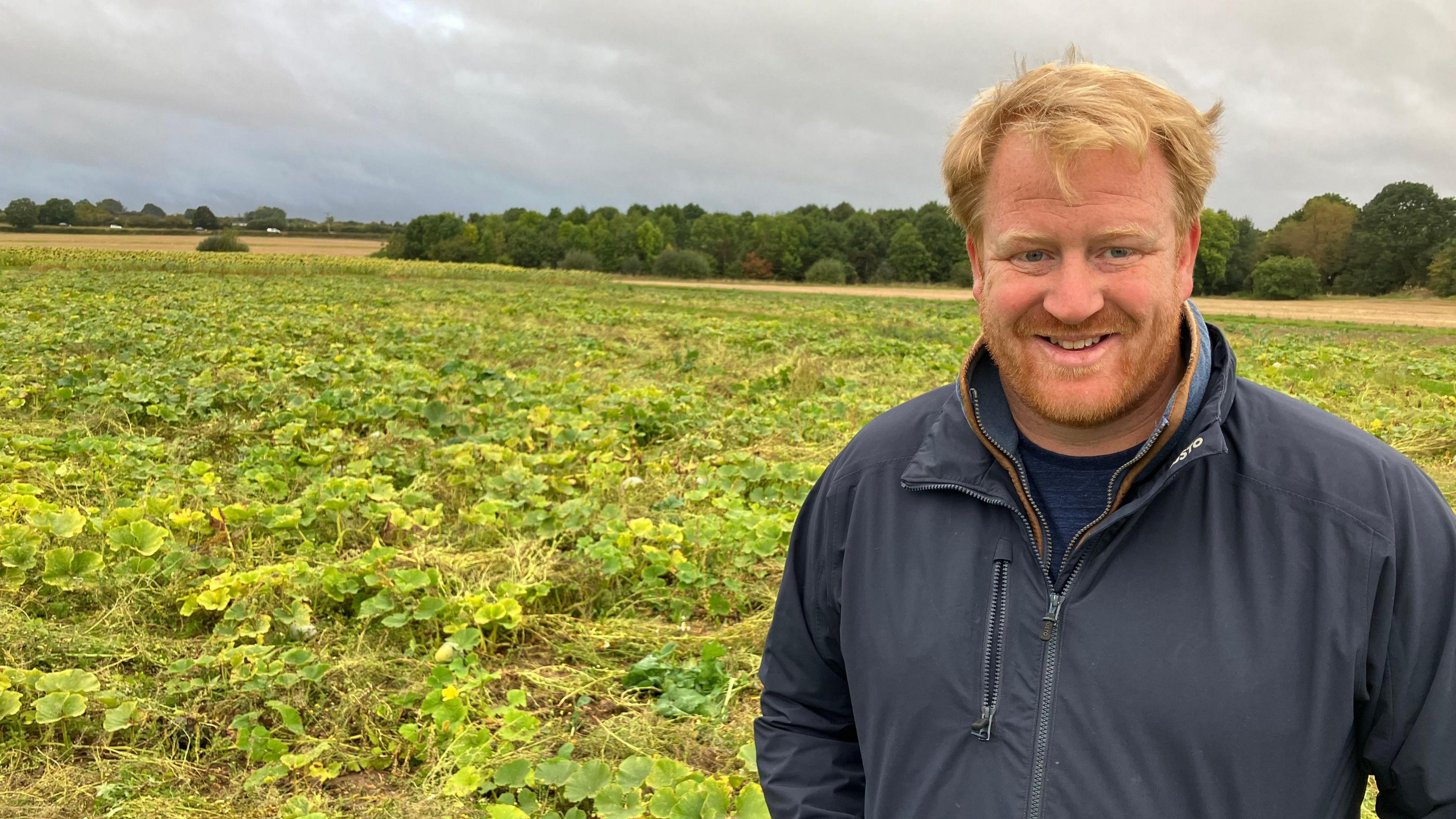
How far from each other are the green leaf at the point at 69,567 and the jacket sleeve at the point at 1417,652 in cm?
458

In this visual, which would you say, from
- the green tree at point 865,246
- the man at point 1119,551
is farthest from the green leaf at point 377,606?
the green tree at point 865,246

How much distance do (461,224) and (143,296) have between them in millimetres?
77332

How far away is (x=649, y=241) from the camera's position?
311 ft

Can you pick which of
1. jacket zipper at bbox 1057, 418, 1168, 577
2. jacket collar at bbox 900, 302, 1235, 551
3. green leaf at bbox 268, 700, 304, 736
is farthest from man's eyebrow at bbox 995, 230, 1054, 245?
green leaf at bbox 268, 700, 304, 736

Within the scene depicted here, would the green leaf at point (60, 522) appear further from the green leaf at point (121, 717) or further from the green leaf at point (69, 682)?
the green leaf at point (121, 717)

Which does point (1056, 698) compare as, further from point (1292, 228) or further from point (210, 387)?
point (1292, 228)

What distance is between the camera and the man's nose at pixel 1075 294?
4.69 ft

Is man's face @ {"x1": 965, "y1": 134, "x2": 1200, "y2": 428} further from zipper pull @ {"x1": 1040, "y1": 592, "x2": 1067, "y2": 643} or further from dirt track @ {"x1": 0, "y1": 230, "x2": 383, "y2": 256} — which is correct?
dirt track @ {"x1": 0, "y1": 230, "x2": 383, "y2": 256}

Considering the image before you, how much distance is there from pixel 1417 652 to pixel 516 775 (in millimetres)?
2536

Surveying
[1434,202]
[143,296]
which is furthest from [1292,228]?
[143,296]

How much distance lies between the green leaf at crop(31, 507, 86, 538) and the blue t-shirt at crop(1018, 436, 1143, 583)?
448cm

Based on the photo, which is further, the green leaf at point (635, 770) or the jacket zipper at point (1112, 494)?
the green leaf at point (635, 770)

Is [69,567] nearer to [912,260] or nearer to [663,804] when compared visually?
[663,804]

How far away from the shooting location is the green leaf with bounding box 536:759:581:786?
291 centimetres
